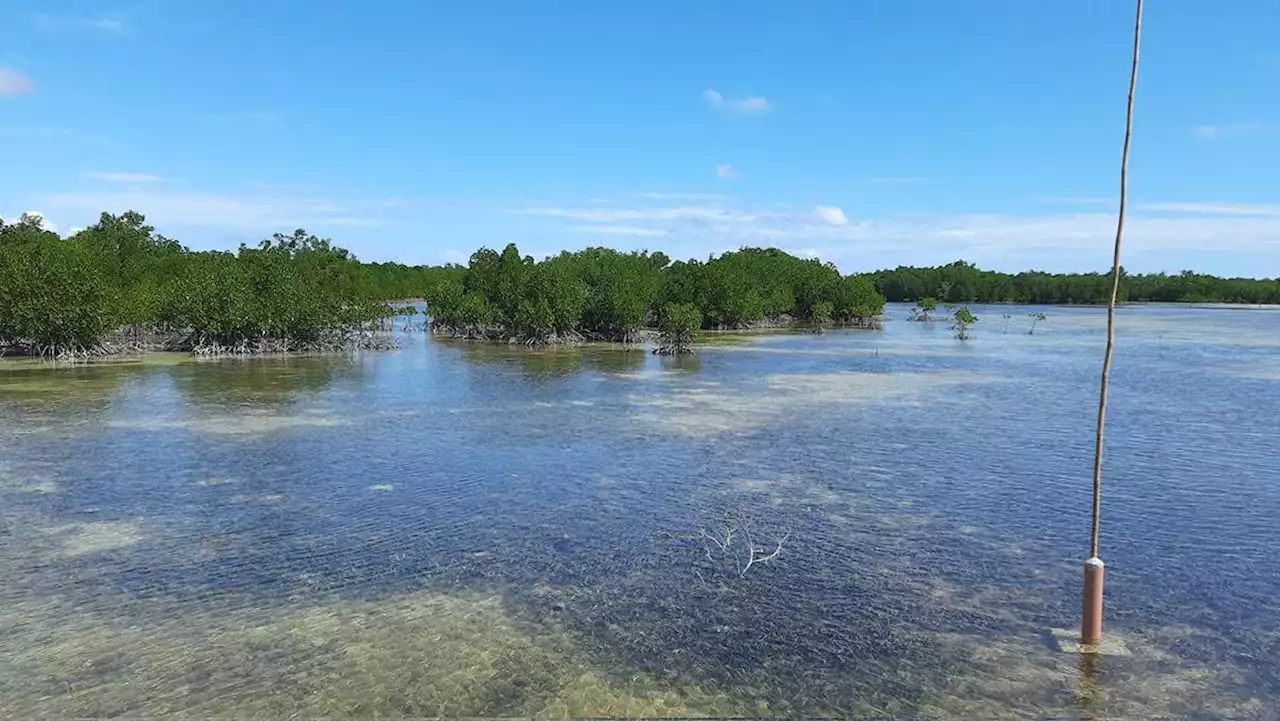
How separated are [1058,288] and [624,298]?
458 feet

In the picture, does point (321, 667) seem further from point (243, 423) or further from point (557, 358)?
point (557, 358)

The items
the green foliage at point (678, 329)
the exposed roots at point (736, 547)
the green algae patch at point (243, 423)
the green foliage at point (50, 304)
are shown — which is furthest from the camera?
the green foliage at point (678, 329)

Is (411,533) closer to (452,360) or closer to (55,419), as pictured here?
(55,419)

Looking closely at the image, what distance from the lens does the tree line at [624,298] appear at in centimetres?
5206

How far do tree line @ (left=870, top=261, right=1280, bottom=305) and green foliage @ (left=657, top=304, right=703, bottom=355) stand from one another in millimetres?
130343

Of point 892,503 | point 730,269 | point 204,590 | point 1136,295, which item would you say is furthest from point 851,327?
point 1136,295

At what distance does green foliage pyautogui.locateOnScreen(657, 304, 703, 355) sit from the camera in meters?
44.7

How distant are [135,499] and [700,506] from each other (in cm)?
984

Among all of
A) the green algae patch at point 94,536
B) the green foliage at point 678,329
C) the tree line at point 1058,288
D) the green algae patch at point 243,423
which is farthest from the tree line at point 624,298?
the tree line at point 1058,288

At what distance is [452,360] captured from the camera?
43.1 metres

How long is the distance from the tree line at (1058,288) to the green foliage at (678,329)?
130343 mm

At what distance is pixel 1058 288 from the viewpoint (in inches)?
6521

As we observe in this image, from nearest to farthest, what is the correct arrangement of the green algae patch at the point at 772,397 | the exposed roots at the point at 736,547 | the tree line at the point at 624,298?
the exposed roots at the point at 736,547
the green algae patch at the point at 772,397
the tree line at the point at 624,298

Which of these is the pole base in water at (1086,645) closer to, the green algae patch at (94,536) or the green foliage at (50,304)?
the green algae patch at (94,536)
